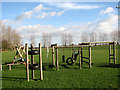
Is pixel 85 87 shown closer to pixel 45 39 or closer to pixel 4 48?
pixel 4 48

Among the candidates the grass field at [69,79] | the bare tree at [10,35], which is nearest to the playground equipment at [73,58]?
the grass field at [69,79]

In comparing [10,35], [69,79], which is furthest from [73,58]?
[10,35]

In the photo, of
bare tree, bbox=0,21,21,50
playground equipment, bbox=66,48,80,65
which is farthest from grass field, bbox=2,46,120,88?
bare tree, bbox=0,21,21,50

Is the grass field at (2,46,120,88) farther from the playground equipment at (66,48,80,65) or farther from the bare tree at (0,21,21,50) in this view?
the bare tree at (0,21,21,50)

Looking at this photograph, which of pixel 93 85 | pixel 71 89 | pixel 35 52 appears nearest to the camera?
pixel 71 89

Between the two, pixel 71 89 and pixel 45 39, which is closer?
pixel 71 89

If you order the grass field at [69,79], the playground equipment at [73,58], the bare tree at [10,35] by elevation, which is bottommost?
the grass field at [69,79]

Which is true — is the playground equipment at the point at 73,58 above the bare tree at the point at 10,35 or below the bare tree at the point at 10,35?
below

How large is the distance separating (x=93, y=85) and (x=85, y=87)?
42 cm

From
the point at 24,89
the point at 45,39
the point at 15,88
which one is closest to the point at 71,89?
the point at 24,89

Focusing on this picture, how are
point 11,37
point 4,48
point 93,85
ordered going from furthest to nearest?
1. point 11,37
2. point 4,48
3. point 93,85

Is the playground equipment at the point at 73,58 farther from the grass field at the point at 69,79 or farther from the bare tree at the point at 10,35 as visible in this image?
the bare tree at the point at 10,35

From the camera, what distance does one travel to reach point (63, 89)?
4785 mm

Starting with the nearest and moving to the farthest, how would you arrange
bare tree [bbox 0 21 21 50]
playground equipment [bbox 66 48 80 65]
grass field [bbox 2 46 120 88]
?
1. grass field [bbox 2 46 120 88]
2. playground equipment [bbox 66 48 80 65]
3. bare tree [bbox 0 21 21 50]
